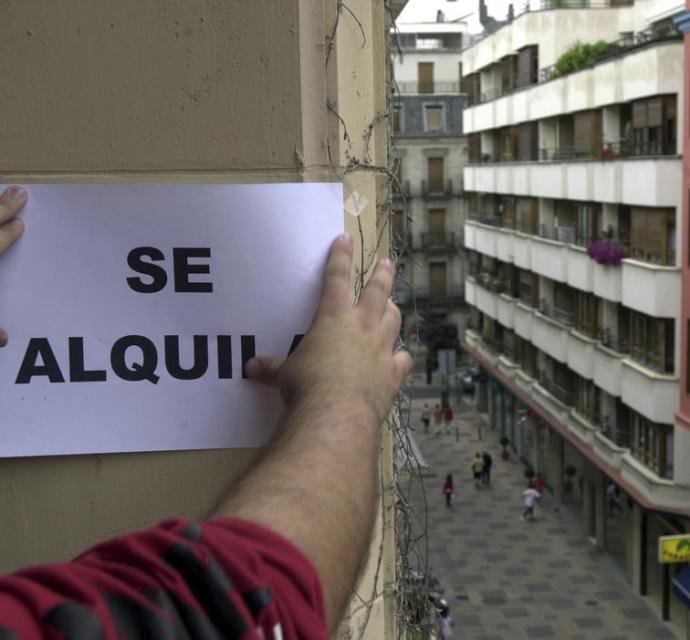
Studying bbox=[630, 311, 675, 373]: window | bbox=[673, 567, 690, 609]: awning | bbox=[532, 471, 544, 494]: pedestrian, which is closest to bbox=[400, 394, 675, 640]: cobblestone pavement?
bbox=[532, 471, 544, 494]: pedestrian

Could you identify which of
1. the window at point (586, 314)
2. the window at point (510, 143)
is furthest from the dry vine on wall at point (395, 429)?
the window at point (510, 143)

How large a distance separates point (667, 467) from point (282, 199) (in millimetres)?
19532

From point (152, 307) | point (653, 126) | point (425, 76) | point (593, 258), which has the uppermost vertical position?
point (425, 76)

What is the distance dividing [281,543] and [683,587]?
61.8ft

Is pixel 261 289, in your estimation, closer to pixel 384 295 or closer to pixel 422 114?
pixel 384 295

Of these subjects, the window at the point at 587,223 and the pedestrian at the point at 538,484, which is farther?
the pedestrian at the point at 538,484

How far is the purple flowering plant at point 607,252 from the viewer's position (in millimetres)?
23016

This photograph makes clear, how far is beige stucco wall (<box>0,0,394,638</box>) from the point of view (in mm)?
2539

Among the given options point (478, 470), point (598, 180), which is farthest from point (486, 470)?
point (598, 180)

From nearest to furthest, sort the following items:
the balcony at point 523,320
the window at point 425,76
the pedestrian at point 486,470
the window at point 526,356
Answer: the balcony at point 523,320 < the pedestrian at point 486,470 < the window at point 526,356 < the window at point 425,76

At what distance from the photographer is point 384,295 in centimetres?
229

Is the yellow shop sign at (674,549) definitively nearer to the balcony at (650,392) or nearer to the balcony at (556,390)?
the balcony at (650,392)

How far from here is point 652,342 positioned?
70.5ft

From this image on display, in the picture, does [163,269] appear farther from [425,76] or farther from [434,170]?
[425,76]
